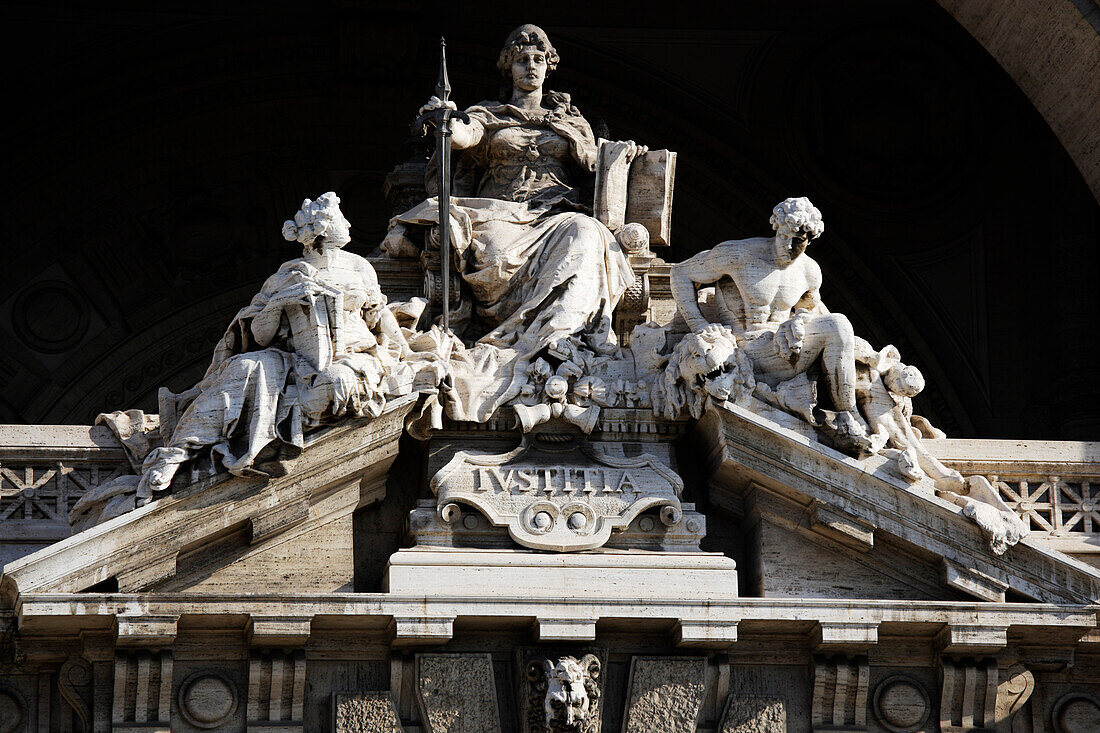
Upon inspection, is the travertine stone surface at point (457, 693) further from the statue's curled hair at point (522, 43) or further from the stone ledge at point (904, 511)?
the statue's curled hair at point (522, 43)

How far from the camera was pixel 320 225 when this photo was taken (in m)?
13.5

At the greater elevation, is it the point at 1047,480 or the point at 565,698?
the point at 1047,480

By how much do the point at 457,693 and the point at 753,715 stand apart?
1.56 meters

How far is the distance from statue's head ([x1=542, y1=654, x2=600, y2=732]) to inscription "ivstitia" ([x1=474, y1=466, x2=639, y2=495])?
97 centimetres

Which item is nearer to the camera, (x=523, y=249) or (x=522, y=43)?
(x=523, y=249)

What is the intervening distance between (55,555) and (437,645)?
200cm

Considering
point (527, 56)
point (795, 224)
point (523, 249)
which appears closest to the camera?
point (795, 224)

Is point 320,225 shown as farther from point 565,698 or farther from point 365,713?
point 565,698

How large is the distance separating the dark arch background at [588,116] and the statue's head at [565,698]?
22.1 ft

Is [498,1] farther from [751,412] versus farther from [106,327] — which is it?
[751,412]

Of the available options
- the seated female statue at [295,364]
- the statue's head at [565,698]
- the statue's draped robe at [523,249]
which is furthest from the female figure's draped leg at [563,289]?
the statue's head at [565,698]

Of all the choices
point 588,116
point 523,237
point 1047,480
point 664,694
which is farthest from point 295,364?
point 588,116

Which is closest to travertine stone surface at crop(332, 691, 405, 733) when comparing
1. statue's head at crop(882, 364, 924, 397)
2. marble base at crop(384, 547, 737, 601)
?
marble base at crop(384, 547, 737, 601)

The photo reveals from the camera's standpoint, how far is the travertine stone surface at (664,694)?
512 inches
